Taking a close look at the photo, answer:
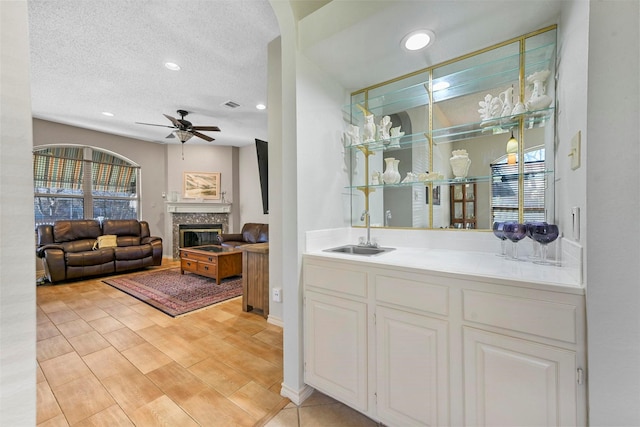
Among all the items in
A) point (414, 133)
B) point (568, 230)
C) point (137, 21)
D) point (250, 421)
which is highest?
point (137, 21)

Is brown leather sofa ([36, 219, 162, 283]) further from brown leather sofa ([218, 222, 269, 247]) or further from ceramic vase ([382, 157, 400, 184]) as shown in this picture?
ceramic vase ([382, 157, 400, 184])

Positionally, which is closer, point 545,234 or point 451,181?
point 545,234

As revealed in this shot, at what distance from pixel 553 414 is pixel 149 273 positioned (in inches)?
218

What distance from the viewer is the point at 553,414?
3.14ft

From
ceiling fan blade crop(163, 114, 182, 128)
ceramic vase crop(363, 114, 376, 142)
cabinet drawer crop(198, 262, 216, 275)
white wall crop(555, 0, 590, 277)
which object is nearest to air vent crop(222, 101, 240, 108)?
ceiling fan blade crop(163, 114, 182, 128)

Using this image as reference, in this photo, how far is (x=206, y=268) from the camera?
4.09m

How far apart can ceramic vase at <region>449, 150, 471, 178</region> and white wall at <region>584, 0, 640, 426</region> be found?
88 cm

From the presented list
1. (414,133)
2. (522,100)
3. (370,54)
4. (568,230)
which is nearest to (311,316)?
(568,230)

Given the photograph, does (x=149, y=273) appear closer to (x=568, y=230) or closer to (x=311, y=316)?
(x=311, y=316)

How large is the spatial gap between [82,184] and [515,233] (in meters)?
7.25

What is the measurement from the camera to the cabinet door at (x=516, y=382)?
3.08 ft

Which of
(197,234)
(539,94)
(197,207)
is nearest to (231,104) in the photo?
(197,207)

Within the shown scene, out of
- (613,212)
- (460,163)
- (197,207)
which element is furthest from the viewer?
(197,207)

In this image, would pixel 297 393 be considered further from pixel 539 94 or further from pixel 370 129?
pixel 539 94
